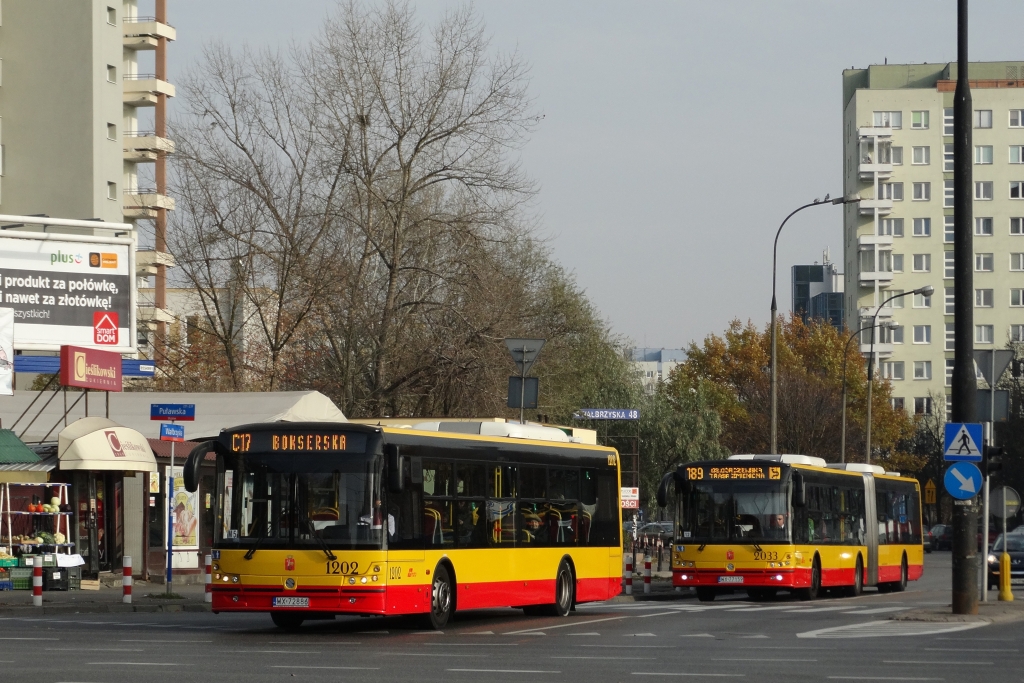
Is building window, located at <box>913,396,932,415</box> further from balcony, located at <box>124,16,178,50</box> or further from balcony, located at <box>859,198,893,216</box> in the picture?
balcony, located at <box>124,16,178,50</box>

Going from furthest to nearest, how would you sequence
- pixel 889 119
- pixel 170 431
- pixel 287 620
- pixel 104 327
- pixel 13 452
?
pixel 889 119 → pixel 104 327 → pixel 13 452 → pixel 170 431 → pixel 287 620

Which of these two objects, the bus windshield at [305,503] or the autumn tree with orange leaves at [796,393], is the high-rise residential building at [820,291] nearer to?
the autumn tree with orange leaves at [796,393]

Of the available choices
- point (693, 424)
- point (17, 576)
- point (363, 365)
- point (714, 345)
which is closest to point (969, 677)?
point (17, 576)

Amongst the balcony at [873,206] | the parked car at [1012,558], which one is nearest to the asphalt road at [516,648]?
the parked car at [1012,558]

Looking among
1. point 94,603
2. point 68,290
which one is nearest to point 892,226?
point 68,290

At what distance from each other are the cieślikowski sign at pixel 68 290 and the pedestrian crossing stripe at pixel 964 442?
1942 cm

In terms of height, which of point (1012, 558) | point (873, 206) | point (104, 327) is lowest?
point (1012, 558)

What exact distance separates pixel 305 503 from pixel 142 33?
7350 cm

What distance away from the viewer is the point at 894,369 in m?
116

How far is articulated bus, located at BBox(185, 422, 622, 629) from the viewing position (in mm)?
19469

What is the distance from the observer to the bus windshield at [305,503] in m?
19.6

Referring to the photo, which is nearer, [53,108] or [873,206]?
[53,108]

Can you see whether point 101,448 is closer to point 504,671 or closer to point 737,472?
point 737,472

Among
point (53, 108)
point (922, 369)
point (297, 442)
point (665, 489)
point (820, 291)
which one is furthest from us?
point (820, 291)
